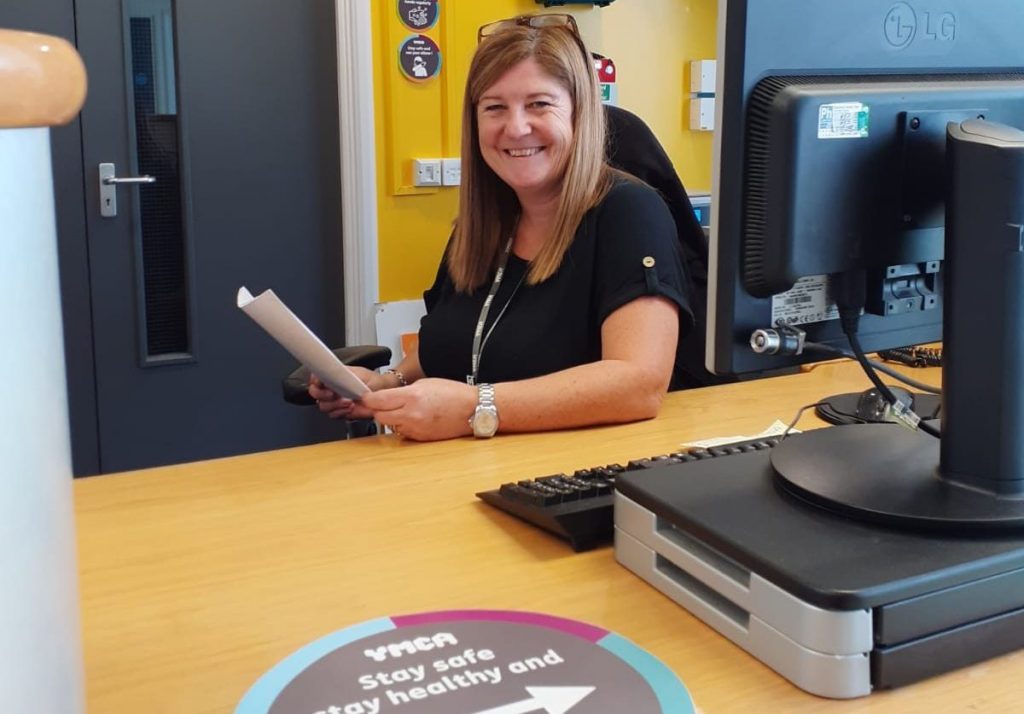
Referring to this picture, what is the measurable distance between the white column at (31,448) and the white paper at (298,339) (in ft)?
2.68

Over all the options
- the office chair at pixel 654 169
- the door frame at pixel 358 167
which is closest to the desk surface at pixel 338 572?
the office chair at pixel 654 169

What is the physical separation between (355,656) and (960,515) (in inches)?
19.2

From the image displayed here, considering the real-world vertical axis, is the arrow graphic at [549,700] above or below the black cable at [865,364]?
below

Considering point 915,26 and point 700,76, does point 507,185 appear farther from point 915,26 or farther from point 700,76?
point 700,76

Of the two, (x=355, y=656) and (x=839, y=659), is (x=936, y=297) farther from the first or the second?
(x=355, y=656)

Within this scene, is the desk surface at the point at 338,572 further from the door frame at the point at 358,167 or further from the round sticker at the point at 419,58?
the round sticker at the point at 419,58

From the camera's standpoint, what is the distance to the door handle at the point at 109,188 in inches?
122

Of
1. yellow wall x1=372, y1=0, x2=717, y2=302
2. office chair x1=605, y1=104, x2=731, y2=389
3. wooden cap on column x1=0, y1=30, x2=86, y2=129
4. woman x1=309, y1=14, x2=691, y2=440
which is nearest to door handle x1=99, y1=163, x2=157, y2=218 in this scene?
yellow wall x1=372, y1=0, x2=717, y2=302

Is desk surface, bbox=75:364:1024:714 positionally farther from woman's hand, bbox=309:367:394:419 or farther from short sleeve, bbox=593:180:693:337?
short sleeve, bbox=593:180:693:337

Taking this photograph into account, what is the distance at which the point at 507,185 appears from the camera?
2.05 meters

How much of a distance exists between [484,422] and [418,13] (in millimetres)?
2222

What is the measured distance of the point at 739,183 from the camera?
89 centimetres

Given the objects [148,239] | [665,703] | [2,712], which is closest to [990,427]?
[665,703]

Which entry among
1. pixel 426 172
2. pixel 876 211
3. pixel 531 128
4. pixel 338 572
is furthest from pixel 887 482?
pixel 426 172
